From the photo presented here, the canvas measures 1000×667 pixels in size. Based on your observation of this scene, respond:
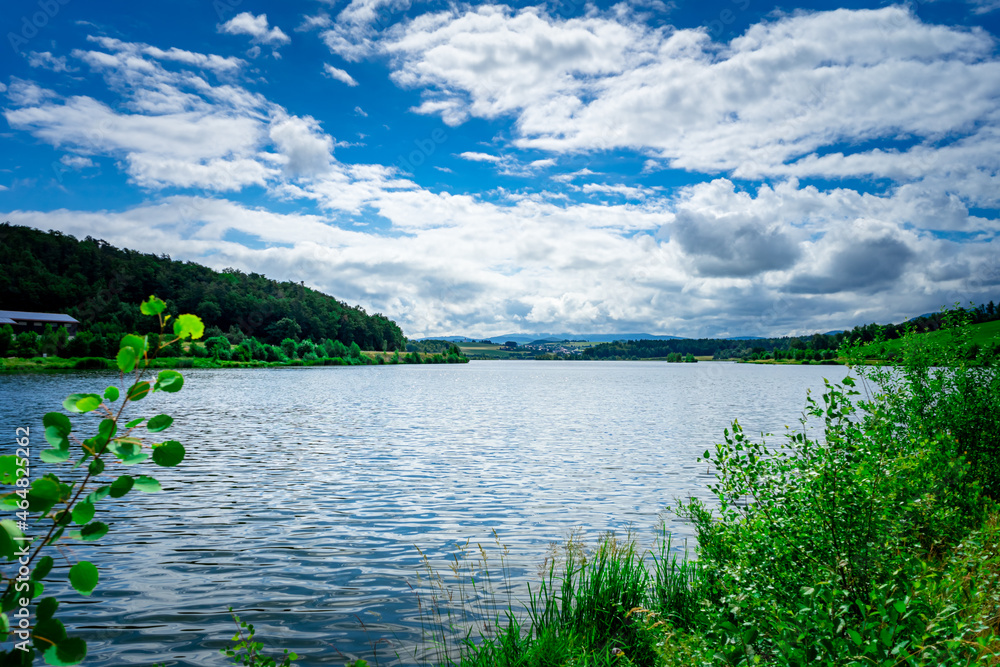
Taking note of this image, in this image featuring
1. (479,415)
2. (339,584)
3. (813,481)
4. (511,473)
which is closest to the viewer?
(813,481)

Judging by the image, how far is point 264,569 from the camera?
13672 millimetres

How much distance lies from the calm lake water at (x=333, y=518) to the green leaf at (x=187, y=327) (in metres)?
1.12

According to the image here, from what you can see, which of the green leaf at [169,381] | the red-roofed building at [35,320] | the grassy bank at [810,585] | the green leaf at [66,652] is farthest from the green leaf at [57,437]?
the red-roofed building at [35,320]

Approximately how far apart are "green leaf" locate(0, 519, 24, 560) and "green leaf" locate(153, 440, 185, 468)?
557 mm

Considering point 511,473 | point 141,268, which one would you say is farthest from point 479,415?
point 141,268

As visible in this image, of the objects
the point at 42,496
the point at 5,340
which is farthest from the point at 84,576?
the point at 5,340

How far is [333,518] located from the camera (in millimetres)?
18078

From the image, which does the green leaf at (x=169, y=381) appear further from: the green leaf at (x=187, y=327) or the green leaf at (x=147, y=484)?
the green leaf at (x=147, y=484)

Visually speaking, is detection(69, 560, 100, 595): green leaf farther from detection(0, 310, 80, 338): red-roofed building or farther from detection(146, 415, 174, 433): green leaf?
detection(0, 310, 80, 338): red-roofed building

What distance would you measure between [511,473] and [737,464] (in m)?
18.2

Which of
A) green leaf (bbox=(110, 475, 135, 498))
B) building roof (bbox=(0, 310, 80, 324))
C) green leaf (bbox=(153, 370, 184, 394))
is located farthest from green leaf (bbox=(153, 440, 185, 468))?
building roof (bbox=(0, 310, 80, 324))

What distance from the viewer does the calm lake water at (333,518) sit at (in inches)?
426

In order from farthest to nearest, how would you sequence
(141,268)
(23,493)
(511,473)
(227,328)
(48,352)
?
1. (227,328)
2. (141,268)
3. (48,352)
4. (511,473)
5. (23,493)

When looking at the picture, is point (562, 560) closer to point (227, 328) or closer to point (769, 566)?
A: point (769, 566)
